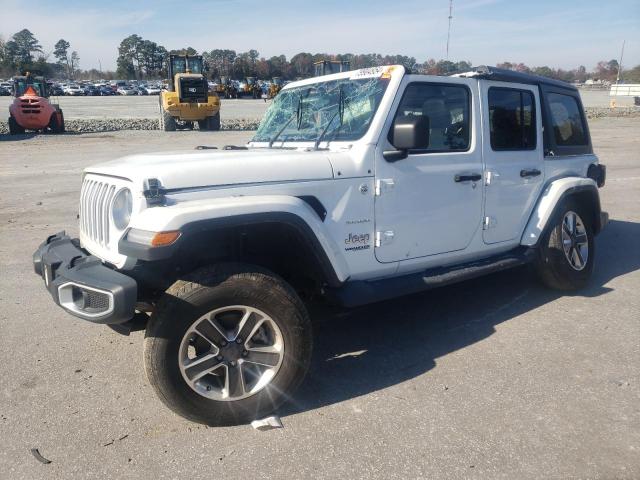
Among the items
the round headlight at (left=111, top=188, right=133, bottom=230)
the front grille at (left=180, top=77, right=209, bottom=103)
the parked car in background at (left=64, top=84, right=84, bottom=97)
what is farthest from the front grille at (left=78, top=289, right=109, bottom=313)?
the parked car in background at (left=64, top=84, right=84, bottom=97)

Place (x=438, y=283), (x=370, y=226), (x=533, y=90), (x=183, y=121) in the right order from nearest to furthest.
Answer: (x=370, y=226) < (x=438, y=283) < (x=533, y=90) < (x=183, y=121)

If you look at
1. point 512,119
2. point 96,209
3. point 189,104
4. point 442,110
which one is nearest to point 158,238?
point 96,209

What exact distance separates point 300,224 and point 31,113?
78.1 ft

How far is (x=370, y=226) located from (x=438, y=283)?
0.77 metres

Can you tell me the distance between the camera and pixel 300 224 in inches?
121

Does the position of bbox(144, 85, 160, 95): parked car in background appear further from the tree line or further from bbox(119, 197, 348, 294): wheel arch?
bbox(119, 197, 348, 294): wheel arch

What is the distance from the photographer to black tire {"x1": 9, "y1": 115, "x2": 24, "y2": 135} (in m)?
22.7

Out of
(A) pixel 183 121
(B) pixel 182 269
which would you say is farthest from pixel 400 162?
(A) pixel 183 121

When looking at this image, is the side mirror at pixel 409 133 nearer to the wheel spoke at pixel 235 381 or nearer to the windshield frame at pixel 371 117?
the windshield frame at pixel 371 117

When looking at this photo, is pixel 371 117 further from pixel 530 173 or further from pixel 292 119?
pixel 530 173

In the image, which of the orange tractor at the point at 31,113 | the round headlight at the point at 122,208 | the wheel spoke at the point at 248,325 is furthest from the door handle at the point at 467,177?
the orange tractor at the point at 31,113

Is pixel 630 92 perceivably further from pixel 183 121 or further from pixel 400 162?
pixel 400 162

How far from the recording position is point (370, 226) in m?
3.52

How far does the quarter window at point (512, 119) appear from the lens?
4.38 metres
